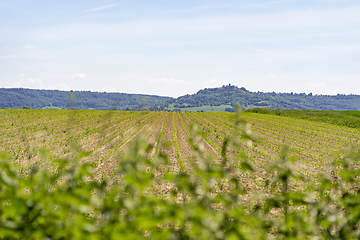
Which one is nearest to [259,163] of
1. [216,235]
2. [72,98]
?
[72,98]

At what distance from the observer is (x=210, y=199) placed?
171 cm

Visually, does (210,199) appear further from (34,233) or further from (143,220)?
(34,233)

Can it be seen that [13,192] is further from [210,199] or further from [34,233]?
[210,199]

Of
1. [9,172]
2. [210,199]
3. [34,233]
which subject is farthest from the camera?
[210,199]

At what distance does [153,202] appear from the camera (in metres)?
1.51

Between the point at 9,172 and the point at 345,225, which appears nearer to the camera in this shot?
the point at 9,172

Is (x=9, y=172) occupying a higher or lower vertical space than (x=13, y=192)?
higher

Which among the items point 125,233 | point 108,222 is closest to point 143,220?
point 125,233

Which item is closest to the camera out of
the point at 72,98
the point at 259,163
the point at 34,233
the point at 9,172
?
the point at 9,172

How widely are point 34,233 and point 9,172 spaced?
16.8 inches

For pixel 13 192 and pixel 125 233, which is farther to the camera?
pixel 13 192

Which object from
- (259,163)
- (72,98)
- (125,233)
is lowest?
(259,163)

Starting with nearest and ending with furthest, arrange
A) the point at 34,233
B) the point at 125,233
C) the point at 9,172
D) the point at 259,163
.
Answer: the point at 125,233, the point at 9,172, the point at 34,233, the point at 259,163

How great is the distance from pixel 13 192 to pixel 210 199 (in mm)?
1237
